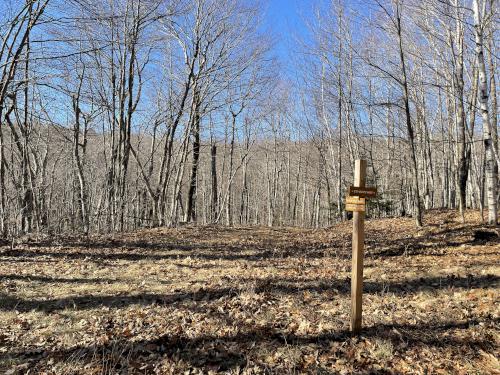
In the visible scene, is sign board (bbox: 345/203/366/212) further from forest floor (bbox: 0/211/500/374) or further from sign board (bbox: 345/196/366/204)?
forest floor (bbox: 0/211/500/374)

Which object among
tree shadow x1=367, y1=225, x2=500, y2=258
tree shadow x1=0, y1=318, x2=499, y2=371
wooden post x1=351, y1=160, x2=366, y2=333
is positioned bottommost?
tree shadow x1=0, y1=318, x2=499, y2=371

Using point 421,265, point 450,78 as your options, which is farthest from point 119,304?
point 450,78

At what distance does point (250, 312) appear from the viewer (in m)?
4.88

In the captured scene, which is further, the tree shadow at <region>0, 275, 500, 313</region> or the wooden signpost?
the tree shadow at <region>0, 275, 500, 313</region>

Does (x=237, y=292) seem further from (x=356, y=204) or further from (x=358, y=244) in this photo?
(x=356, y=204)

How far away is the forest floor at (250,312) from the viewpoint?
12.2 ft

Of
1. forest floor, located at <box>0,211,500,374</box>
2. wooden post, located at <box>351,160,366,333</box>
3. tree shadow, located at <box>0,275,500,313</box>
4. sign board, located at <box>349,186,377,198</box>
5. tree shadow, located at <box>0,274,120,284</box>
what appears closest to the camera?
forest floor, located at <box>0,211,500,374</box>

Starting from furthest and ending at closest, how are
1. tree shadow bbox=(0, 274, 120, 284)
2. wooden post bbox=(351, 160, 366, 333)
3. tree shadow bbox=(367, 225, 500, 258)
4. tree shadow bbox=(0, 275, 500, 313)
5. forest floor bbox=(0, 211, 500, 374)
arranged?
tree shadow bbox=(367, 225, 500, 258), tree shadow bbox=(0, 274, 120, 284), tree shadow bbox=(0, 275, 500, 313), wooden post bbox=(351, 160, 366, 333), forest floor bbox=(0, 211, 500, 374)

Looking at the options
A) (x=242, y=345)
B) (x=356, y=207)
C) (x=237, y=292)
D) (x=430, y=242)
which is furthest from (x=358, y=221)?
(x=430, y=242)

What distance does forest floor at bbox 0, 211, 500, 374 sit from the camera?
3.71 metres

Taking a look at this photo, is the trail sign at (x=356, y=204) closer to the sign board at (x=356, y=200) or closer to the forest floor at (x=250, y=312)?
the sign board at (x=356, y=200)

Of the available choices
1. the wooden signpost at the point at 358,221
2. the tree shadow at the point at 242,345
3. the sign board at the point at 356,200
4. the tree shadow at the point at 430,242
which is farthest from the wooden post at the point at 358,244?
the tree shadow at the point at 430,242

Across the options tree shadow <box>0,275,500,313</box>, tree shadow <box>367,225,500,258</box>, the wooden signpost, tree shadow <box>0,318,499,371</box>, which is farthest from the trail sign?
tree shadow <box>367,225,500,258</box>

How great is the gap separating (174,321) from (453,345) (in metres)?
3.26
